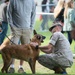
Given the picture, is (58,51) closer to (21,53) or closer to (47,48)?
(47,48)

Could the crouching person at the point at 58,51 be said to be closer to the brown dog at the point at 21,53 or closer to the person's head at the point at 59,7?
the brown dog at the point at 21,53

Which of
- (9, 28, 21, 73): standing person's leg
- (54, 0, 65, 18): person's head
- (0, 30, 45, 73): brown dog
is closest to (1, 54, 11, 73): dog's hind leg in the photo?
(0, 30, 45, 73): brown dog

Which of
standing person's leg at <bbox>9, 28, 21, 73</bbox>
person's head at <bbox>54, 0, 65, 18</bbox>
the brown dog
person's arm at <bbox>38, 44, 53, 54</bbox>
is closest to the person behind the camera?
person's arm at <bbox>38, 44, 53, 54</bbox>

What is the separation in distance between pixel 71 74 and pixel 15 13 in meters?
2.04

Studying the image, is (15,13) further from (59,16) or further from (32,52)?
(59,16)

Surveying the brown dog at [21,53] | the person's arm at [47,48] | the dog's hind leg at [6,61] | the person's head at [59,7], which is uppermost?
the person's head at [59,7]

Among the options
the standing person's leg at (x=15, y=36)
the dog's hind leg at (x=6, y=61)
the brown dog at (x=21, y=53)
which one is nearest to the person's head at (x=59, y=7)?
the standing person's leg at (x=15, y=36)

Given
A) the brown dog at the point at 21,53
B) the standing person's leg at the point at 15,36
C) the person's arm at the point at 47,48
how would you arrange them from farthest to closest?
the standing person's leg at the point at 15,36 → the brown dog at the point at 21,53 → the person's arm at the point at 47,48

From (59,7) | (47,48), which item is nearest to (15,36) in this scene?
(47,48)

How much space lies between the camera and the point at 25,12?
1320 cm

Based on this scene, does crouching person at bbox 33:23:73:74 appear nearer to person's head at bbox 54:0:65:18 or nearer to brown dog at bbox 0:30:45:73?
brown dog at bbox 0:30:45:73

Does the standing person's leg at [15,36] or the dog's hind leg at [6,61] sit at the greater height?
the standing person's leg at [15,36]

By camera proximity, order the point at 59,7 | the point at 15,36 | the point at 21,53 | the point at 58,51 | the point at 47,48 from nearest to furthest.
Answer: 1. the point at 47,48
2. the point at 58,51
3. the point at 21,53
4. the point at 15,36
5. the point at 59,7

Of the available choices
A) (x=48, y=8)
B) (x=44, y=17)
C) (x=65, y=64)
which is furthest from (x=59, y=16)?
(x=48, y=8)
